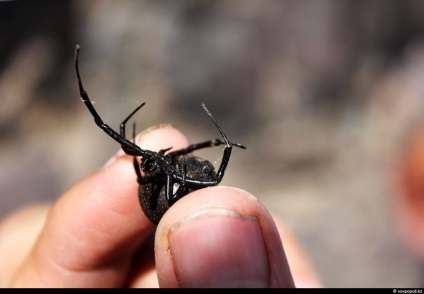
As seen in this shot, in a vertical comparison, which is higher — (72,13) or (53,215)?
(72,13)

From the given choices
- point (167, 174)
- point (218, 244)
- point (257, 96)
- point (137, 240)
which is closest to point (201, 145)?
point (167, 174)

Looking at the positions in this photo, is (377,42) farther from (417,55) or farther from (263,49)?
(263,49)

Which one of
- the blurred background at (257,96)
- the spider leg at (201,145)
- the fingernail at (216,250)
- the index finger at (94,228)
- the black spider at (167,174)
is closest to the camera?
the fingernail at (216,250)

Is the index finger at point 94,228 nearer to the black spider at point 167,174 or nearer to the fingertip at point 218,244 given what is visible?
the black spider at point 167,174

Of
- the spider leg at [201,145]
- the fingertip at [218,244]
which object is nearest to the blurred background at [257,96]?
the spider leg at [201,145]

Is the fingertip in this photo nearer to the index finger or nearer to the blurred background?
the index finger

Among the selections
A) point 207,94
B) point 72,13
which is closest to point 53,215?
point 207,94

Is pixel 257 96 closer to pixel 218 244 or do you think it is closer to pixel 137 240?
pixel 137 240
